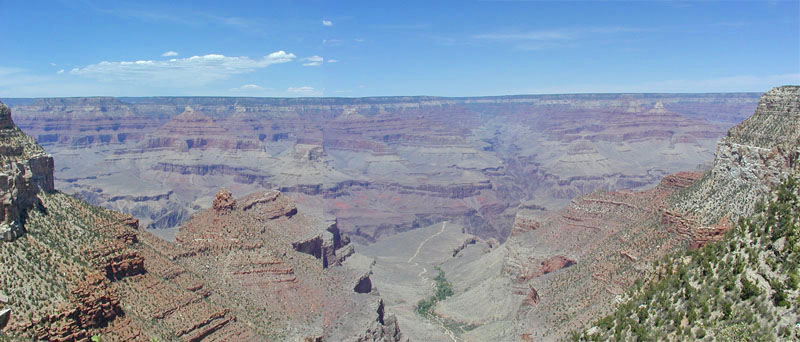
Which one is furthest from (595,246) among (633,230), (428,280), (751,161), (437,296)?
(428,280)

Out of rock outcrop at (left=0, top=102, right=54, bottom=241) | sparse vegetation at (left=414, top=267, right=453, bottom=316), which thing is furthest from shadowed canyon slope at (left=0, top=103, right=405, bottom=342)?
sparse vegetation at (left=414, top=267, right=453, bottom=316)

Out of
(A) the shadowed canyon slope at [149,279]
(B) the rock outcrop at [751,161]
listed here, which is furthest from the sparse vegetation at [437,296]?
(B) the rock outcrop at [751,161]

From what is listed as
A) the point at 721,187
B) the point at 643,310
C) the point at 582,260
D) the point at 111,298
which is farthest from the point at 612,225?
the point at 111,298

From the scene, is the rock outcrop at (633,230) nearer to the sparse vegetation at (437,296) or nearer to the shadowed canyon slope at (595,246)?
the shadowed canyon slope at (595,246)

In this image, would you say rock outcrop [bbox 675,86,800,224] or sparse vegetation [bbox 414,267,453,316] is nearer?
rock outcrop [bbox 675,86,800,224]

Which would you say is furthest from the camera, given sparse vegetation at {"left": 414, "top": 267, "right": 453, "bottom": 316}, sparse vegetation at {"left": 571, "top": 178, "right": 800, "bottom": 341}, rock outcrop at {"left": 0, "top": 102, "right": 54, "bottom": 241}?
sparse vegetation at {"left": 414, "top": 267, "right": 453, "bottom": 316}

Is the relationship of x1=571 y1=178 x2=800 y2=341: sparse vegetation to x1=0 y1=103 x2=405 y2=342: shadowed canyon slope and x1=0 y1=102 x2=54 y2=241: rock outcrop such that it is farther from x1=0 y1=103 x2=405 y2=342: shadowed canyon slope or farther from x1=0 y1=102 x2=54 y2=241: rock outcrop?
x1=0 y1=102 x2=54 y2=241: rock outcrop
